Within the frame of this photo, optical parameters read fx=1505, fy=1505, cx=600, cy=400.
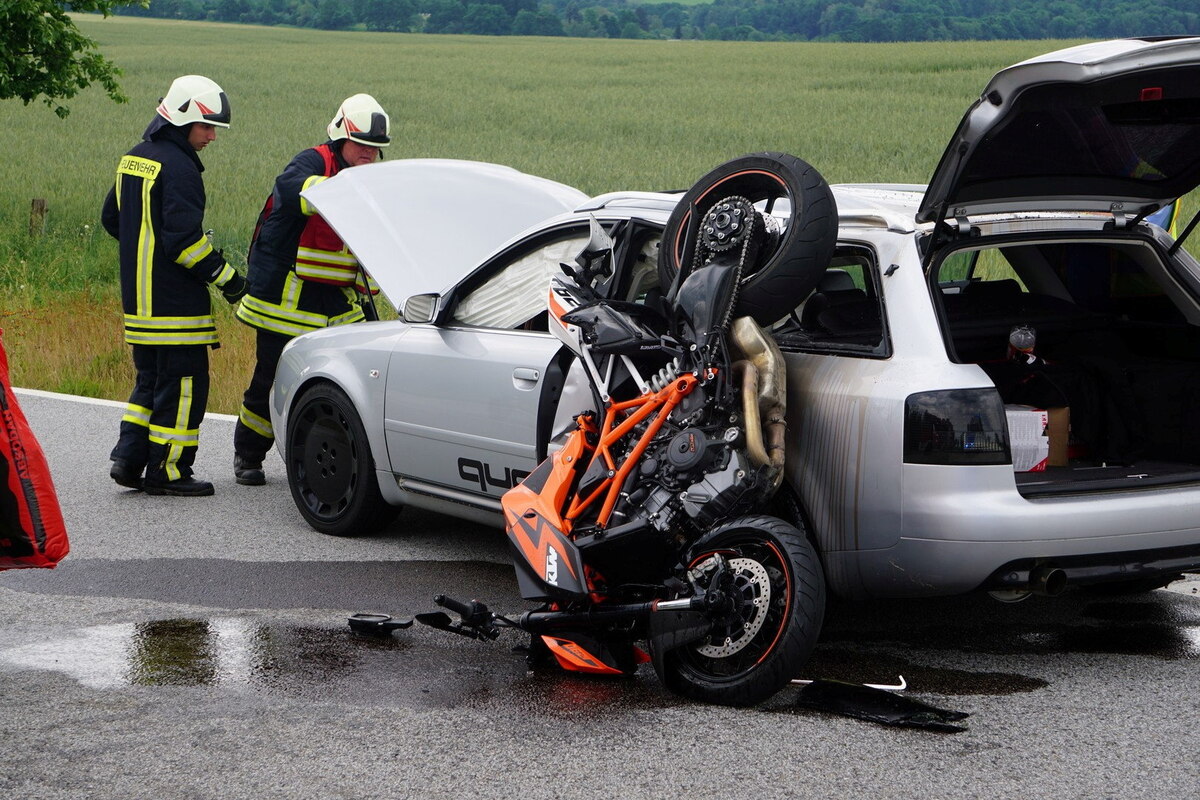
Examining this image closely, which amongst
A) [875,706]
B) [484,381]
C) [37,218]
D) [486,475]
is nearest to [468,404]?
[484,381]

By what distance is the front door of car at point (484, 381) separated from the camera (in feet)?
19.4

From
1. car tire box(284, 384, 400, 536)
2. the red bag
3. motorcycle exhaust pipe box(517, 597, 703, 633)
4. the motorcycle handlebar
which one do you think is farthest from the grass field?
motorcycle exhaust pipe box(517, 597, 703, 633)

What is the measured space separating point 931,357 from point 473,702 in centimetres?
178

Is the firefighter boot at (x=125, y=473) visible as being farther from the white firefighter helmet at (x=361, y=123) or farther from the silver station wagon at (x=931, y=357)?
the white firefighter helmet at (x=361, y=123)

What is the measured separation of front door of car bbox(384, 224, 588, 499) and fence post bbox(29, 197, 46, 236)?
48.7ft

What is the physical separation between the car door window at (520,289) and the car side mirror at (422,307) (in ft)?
0.34

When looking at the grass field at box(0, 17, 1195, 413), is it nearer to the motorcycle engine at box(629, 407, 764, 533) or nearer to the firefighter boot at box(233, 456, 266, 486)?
the firefighter boot at box(233, 456, 266, 486)

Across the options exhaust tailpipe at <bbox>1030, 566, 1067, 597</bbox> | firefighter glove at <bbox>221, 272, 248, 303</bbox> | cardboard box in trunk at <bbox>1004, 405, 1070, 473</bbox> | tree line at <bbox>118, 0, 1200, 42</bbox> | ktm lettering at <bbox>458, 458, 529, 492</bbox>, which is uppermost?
tree line at <bbox>118, 0, 1200, 42</bbox>

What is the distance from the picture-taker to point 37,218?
65.9ft

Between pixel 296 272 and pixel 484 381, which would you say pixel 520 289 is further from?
pixel 296 272

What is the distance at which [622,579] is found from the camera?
16.1 ft

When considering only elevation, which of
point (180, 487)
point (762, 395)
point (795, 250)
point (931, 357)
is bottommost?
point (180, 487)

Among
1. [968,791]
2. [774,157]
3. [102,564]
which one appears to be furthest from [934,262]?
[102,564]

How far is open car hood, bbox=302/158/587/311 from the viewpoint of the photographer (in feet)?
23.0
